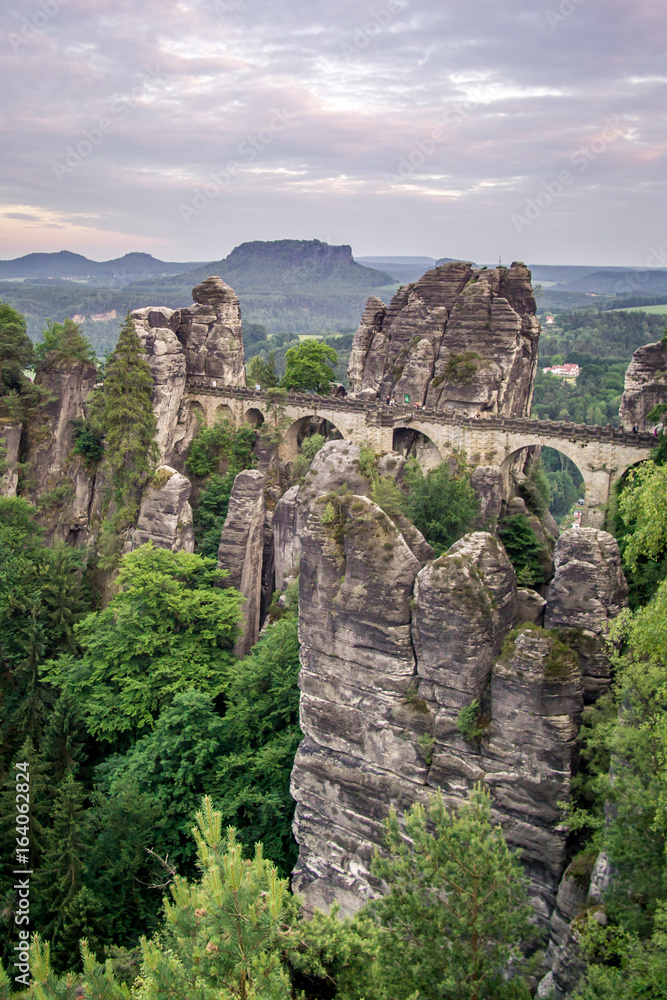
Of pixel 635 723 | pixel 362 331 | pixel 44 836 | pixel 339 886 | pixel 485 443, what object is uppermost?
pixel 362 331

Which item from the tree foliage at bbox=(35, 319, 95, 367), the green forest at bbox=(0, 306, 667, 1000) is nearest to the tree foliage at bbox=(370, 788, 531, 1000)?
the green forest at bbox=(0, 306, 667, 1000)

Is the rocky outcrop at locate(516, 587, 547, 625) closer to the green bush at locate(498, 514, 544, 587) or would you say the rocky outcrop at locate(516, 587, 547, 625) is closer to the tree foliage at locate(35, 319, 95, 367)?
the green bush at locate(498, 514, 544, 587)

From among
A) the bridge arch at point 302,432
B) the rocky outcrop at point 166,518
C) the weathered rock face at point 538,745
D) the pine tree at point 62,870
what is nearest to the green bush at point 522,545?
the bridge arch at point 302,432

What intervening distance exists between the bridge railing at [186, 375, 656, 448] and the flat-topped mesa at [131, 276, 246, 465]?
86 centimetres

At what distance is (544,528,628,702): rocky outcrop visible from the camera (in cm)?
1684

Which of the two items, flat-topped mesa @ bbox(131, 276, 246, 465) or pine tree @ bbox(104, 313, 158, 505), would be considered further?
flat-topped mesa @ bbox(131, 276, 246, 465)

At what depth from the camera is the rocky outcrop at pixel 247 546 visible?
35281 mm

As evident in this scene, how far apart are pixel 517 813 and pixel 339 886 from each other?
18.7 ft

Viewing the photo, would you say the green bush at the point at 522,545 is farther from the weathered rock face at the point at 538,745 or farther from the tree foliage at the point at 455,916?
the tree foliage at the point at 455,916

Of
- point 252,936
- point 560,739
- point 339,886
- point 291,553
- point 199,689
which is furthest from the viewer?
point 291,553

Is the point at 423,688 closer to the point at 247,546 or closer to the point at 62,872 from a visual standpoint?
the point at 62,872

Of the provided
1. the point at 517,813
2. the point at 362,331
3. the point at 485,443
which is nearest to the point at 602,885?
the point at 517,813

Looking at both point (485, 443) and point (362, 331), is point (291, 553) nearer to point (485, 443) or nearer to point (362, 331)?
Result: point (485, 443)

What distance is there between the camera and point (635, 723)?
14125 millimetres
